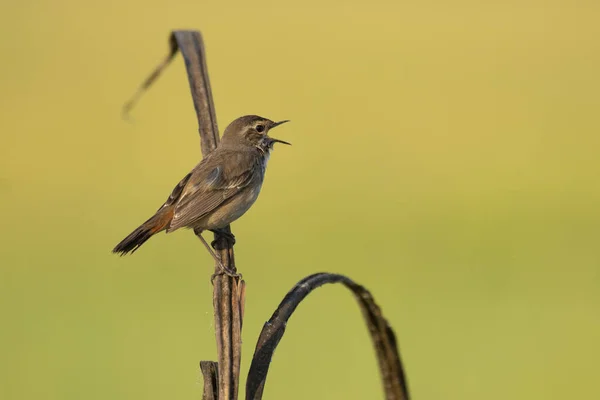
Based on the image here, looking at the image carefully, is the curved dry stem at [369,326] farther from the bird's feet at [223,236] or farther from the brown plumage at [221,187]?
the brown plumage at [221,187]

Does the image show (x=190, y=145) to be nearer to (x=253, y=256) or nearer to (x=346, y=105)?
(x=346, y=105)

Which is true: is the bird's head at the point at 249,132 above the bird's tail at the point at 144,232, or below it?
above

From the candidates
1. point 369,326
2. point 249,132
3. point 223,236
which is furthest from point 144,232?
point 369,326

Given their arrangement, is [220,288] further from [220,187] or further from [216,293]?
[220,187]

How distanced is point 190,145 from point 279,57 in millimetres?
4403

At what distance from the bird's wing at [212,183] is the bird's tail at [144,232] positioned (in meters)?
0.04

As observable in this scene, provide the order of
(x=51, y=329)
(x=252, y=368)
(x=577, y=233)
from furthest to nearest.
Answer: (x=577, y=233)
(x=51, y=329)
(x=252, y=368)

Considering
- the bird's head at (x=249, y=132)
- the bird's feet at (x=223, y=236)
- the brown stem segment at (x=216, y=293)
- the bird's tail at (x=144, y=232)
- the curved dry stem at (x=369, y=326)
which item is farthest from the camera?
the bird's head at (x=249, y=132)

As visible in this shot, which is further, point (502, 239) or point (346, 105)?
point (346, 105)

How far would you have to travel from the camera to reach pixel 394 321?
7953 millimetres

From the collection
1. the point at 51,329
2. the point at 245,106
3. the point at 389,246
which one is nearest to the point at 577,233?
the point at 389,246

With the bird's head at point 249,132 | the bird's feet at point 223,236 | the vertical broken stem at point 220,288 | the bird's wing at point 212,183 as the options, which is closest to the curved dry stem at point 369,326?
the vertical broken stem at point 220,288

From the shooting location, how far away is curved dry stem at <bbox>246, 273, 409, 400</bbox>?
2.44 meters

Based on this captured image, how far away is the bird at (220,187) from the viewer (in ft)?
16.5
